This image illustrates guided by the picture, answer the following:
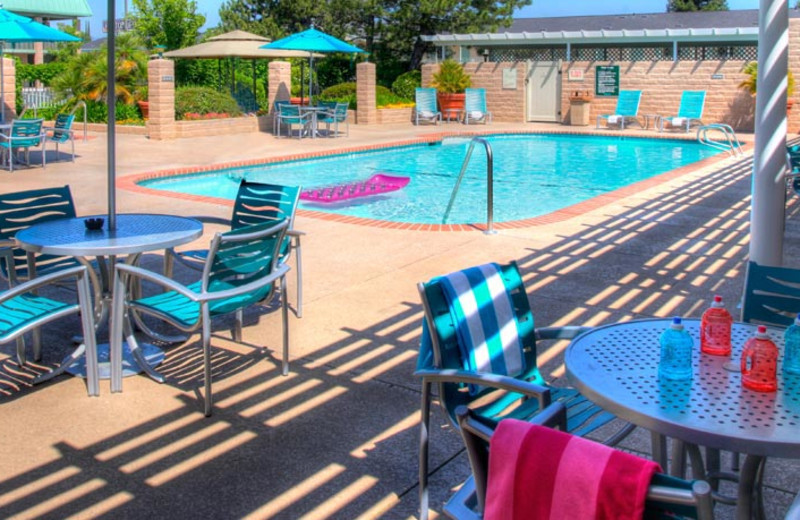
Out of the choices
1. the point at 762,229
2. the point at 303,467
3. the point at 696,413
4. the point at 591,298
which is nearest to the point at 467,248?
the point at 591,298

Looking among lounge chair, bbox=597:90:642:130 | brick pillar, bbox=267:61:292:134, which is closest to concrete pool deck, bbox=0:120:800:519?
brick pillar, bbox=267:61:292:134

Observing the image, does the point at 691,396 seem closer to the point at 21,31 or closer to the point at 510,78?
the point at 21,31

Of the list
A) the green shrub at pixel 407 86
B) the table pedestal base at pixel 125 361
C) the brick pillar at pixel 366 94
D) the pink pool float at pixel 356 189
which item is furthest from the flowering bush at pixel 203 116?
the table pedestal base at pixel 125 361

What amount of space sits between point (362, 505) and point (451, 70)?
21798mm

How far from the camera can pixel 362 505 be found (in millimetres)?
3125

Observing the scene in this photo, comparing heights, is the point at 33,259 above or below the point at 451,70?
below

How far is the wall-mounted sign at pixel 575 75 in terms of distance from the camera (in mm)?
23141

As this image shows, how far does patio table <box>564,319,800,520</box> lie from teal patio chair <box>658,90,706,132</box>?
1878 cm

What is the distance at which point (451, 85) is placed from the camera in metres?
23.9

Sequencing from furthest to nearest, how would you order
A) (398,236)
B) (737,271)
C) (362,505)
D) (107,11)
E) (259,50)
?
(259,50), (398,236), (737,271), (107,11), (362,505)

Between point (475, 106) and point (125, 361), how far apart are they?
19.8 m

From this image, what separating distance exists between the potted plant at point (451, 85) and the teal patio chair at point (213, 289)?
65.1 feet

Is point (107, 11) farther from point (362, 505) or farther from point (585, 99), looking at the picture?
point (585, 99)

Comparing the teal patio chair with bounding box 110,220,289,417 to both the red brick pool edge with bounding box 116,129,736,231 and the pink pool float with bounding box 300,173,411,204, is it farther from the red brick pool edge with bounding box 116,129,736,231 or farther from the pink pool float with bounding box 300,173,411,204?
the pink pool float with bounding box 300,173,411,204
